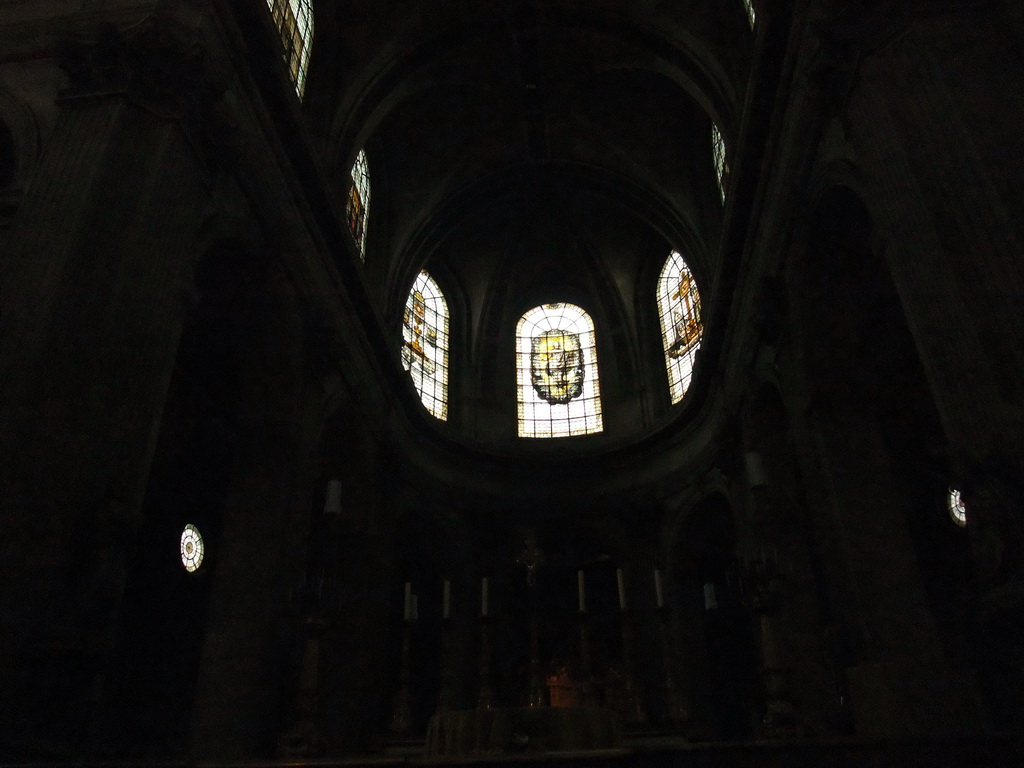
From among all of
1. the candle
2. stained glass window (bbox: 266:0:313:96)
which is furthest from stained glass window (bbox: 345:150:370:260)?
the candle

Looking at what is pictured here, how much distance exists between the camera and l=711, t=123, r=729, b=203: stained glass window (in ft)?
51.4

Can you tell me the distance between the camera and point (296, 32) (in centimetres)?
1299

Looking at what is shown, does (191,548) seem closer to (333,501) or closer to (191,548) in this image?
(191,548)

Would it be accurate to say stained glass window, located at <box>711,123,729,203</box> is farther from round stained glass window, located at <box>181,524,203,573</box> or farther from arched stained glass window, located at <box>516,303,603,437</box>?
round stained glass window, located at <box>181,524,203,573</box>

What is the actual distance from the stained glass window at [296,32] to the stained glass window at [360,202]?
2636mm

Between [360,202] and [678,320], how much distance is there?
843cm

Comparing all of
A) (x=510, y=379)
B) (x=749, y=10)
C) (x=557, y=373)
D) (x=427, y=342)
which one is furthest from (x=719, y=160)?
(x=427, y=342)

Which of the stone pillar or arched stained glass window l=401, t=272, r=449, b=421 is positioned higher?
arched stained glass window l=401, t=272, r=449, b=421

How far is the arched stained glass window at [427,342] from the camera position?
19266mm

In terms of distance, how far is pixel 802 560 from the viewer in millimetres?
12672

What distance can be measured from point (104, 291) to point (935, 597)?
11699mm

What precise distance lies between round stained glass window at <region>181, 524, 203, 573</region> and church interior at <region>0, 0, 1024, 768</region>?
0.78 feet

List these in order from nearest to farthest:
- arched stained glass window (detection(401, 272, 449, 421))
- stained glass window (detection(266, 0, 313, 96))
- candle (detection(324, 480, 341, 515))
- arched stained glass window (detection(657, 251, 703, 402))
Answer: candle (detection(324, 480, 341, 515)) → stained glass window (detection(266, 0, 313, 96)) → arched stained glass window (detection(657, 251, 703, 402)) → arched stained glass window (detection(401, 272, 449, 421))

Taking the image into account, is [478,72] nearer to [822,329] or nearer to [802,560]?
[822,329]
